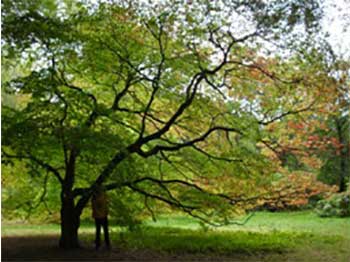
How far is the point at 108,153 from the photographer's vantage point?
3254 millimetres

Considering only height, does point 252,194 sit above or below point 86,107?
below

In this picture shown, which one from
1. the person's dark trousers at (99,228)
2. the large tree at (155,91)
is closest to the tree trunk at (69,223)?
the large tree at (155,91)

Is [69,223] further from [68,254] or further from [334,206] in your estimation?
[334,206]

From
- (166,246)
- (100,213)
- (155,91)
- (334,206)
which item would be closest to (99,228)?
(100,213)

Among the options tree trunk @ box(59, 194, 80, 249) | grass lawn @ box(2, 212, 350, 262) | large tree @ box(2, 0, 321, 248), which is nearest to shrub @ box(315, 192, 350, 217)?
grass lawn @ box(2, 212, 350, 262)

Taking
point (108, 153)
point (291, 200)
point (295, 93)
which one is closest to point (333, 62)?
point (295, 93)

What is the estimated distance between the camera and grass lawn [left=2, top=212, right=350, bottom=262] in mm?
3447

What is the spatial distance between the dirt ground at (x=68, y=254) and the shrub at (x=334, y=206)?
119cm

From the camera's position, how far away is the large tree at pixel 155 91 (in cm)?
322

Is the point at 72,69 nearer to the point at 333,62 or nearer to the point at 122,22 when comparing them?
the point at 122,22

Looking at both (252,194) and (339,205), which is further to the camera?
(339,205)

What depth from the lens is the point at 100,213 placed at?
3.44m

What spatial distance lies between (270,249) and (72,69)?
6.39ft

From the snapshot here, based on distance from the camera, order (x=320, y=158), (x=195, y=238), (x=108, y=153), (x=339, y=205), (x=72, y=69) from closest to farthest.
A: (x=108, y=153), (x=72, y=69), (x=195, y=238), (x=320, y=158), (x=339, y=205)
